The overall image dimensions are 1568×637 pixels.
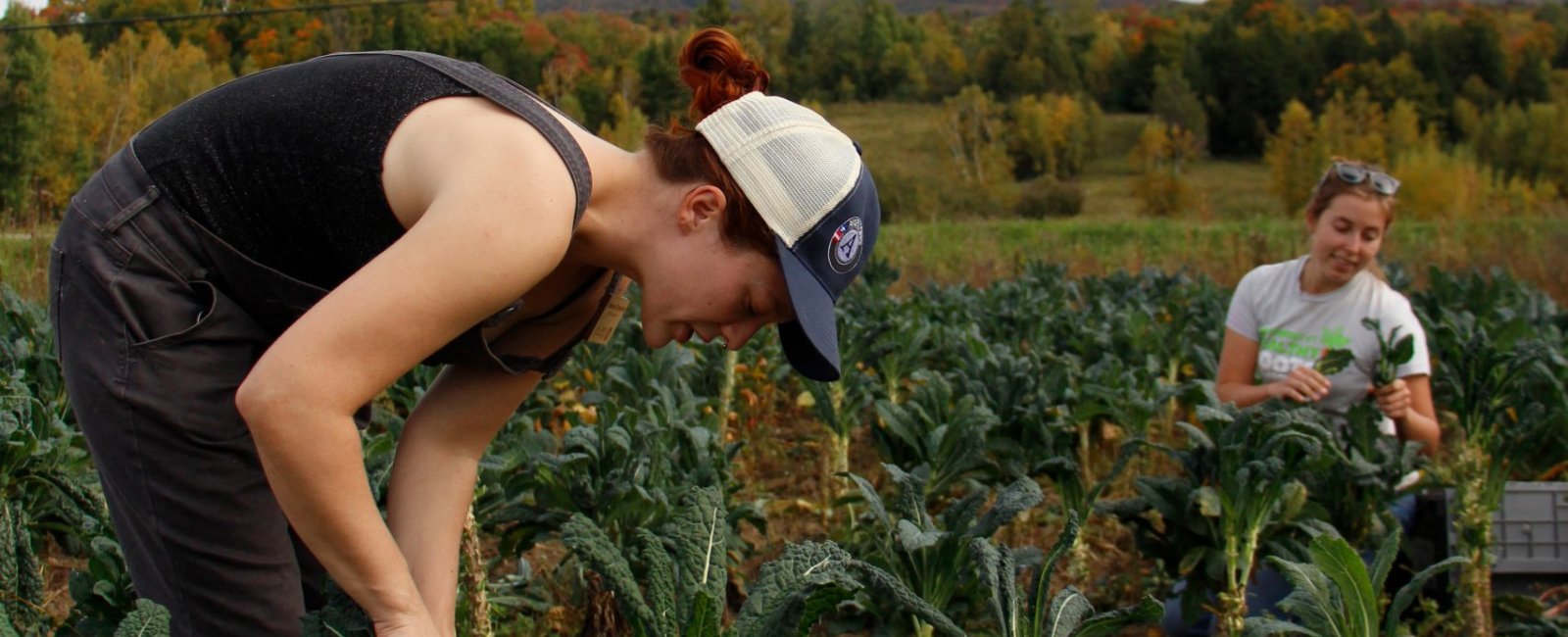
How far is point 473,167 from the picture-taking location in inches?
71.7

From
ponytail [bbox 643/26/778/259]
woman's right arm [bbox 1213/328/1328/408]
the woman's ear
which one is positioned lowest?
woman's right arm [bbox 1213/328/1328/408]

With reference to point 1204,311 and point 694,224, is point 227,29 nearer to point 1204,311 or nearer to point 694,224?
point 1204,311

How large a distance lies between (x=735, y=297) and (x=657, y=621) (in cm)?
53

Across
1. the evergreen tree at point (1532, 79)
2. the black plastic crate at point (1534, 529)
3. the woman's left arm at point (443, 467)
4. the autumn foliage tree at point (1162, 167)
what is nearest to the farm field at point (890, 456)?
the black plastic crate at point (1534, 529)

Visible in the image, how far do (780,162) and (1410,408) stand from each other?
10.8 ft

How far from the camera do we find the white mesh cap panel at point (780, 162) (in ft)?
6.70

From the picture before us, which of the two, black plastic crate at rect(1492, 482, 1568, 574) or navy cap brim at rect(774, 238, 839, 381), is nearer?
navy cap brim at rect(774, 238, 839, 381)

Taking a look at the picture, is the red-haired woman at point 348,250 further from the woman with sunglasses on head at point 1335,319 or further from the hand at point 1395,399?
the hand at point 1395,399

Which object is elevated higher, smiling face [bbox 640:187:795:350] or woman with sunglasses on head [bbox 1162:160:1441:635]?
smiling face [bbox 640:187:795:350]

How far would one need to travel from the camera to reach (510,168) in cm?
182

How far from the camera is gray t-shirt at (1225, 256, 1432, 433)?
4.54 metres

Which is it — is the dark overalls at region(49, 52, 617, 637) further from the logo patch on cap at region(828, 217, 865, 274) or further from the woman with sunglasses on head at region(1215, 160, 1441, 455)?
the woman with sunglasses on head at region(1215, 160, 1441, 455)

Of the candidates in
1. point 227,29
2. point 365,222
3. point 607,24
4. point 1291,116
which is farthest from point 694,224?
point 1291,116

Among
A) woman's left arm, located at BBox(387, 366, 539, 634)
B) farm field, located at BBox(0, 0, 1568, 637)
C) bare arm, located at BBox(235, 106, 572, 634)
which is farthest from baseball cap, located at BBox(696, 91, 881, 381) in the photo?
woman's left arm, located at BBox(387, 366, 539, 634)
